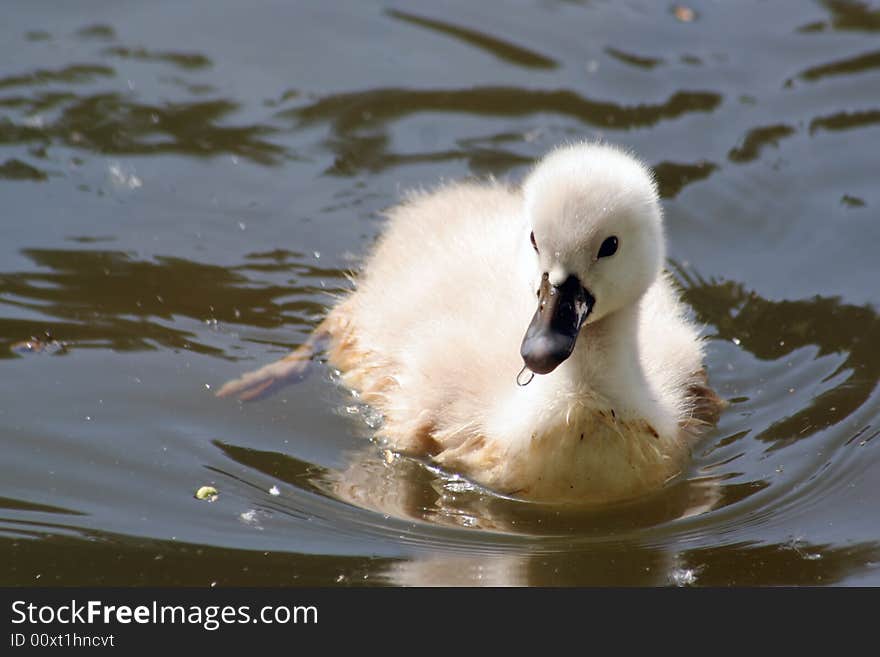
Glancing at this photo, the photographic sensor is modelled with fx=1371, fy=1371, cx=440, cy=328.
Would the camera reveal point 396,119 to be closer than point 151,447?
No

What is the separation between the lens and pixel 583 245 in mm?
3549

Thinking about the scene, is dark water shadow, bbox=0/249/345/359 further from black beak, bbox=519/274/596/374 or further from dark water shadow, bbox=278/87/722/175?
black beak, bbox=519/274/596/374

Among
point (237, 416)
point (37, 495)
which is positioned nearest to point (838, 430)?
point (237, 416)

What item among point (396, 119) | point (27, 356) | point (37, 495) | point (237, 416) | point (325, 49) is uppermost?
point (325, 49)

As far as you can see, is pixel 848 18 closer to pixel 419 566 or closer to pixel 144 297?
pixel 144 297

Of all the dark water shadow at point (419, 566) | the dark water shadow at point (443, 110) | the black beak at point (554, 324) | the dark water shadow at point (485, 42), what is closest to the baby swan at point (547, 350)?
the black beak at point (554, 324)

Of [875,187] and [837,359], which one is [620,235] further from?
[875,187]

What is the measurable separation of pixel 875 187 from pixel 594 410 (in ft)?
7.71

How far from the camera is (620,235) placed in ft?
12.0

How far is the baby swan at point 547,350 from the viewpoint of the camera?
358cm

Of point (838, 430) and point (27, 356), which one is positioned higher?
point (27, 356)

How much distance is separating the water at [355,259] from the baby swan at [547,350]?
0.11 m

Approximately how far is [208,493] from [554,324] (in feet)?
3.52

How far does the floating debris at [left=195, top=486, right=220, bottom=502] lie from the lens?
3746 millimetres
